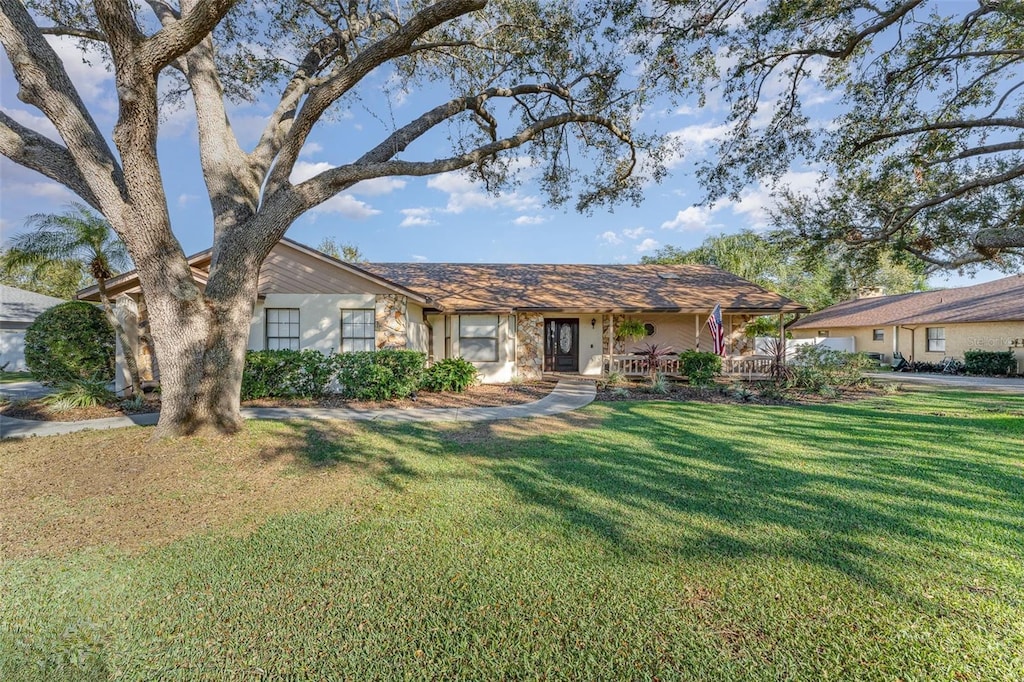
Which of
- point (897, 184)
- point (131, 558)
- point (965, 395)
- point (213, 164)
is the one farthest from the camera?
point (965, 395)

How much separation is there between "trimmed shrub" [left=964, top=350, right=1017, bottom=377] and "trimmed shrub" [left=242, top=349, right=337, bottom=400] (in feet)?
81.0

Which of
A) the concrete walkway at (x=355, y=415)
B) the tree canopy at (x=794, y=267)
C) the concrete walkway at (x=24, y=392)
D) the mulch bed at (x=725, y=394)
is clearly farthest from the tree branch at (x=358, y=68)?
the tree canopy at (x=794, y=267)

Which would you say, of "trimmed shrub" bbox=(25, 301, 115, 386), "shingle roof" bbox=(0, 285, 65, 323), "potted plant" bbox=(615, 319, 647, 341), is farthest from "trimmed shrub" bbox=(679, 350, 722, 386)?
"shingle roof" bbox=(0, 285, 65, 323)

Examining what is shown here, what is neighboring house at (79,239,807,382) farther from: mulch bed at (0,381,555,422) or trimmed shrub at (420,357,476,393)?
mulch bed at (0,381,555,422)

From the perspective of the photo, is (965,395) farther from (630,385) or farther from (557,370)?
(557,370)

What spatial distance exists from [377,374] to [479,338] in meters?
4.65

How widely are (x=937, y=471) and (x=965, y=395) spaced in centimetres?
939

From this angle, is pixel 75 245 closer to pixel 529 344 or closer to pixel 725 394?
pixel 529 344

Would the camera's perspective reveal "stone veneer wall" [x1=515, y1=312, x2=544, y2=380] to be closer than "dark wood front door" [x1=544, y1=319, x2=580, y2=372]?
Yes

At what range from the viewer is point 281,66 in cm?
923

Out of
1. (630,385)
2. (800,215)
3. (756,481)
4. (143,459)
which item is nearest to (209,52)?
(143,459)

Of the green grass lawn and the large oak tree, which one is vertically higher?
the large oak tree

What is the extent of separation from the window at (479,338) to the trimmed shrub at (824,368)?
8.84m

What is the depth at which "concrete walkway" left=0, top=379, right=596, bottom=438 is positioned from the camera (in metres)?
6.86
